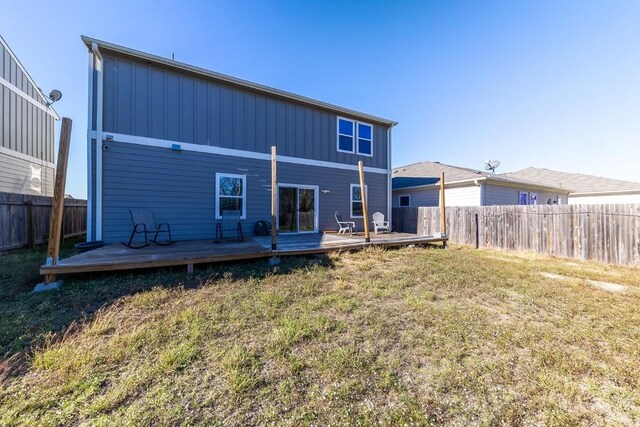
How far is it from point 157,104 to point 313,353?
7.74 metres

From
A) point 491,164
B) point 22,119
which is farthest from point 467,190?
point 22,119

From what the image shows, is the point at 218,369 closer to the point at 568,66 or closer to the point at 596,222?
the point at 596,222

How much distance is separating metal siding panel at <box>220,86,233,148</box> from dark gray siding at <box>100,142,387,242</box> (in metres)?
0.53

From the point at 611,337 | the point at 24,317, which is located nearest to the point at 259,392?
the point at 24,317

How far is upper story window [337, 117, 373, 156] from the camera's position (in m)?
10.2

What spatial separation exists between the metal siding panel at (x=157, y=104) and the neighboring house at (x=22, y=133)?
748cm

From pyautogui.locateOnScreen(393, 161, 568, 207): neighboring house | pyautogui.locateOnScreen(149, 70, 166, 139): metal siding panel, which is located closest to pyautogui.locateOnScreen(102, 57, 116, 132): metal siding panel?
pyautogui.locateOnScreen(149, 70, 166, 139): metal siding panel

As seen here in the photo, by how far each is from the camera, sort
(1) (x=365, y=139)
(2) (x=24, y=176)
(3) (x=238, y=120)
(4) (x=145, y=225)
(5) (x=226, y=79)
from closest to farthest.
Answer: (4) (x=145, y=225)
(5) (x=226, y=79)
(3) (x=238, y=120)
(2) (x=24, y=176)
(1) (x=365, y=139)

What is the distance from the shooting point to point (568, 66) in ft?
25.5

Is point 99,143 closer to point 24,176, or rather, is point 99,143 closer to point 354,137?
point 24,176

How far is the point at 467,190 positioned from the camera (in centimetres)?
1251

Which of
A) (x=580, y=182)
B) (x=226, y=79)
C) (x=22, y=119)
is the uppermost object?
(x=226, y=79)

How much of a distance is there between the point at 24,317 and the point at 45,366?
1.48m

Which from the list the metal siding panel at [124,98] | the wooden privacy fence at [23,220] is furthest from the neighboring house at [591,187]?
the wooden privacy fence at [23,220]
